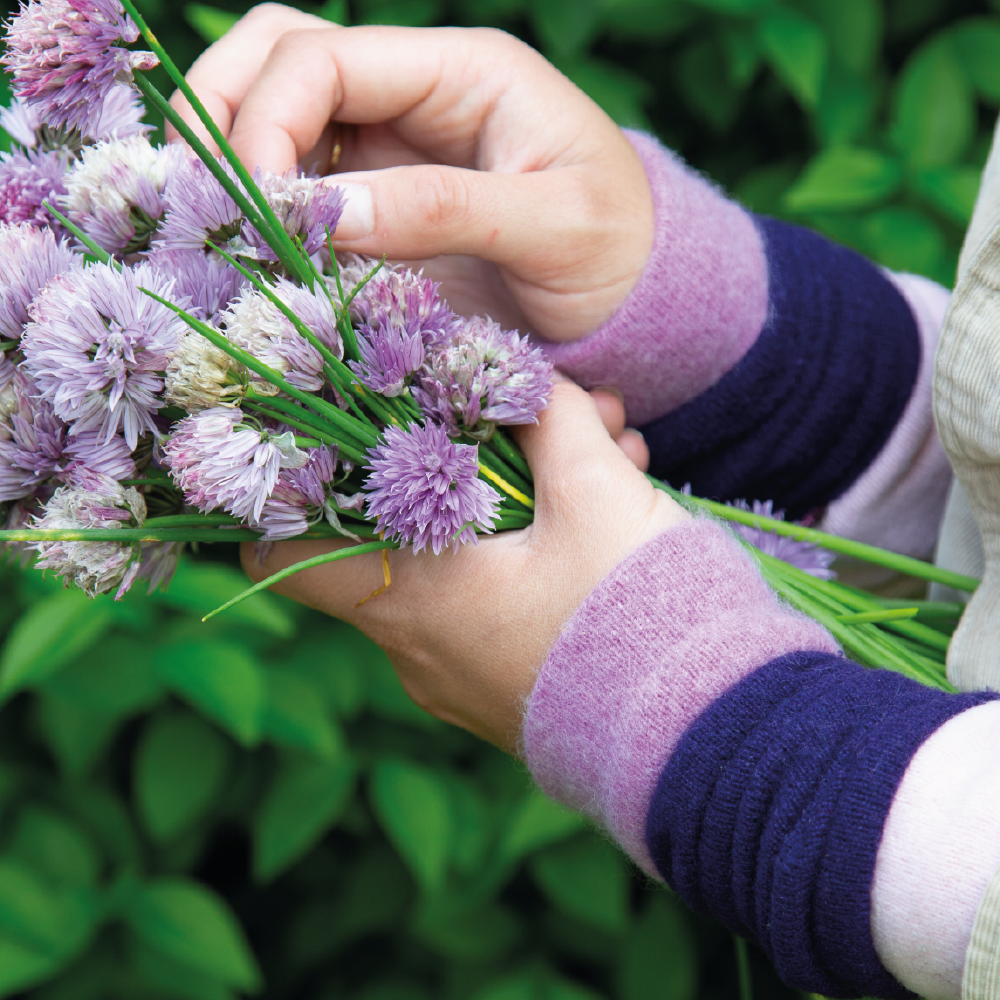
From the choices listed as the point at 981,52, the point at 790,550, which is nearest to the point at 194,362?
the point at 790,550

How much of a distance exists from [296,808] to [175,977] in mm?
218

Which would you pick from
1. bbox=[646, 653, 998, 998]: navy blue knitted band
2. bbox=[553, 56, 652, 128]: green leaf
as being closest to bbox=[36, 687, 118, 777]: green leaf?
bbox=[646, 653, 998, 998]: navy blue knitted band

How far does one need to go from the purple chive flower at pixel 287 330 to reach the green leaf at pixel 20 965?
2.24 feet

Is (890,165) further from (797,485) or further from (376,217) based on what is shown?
(376,217)

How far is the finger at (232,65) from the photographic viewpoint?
637mm

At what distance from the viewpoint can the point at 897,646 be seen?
63cm

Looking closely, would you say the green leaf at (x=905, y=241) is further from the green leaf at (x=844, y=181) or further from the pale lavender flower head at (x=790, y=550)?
the pale lavender flower head at (x=790, y=550)

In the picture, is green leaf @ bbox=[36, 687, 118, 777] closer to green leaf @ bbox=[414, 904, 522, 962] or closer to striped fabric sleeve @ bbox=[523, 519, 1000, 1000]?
green leaf @ bbox=[414, 904, 522, 962]

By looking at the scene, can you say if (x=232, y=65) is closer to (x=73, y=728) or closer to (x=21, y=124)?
(x=21, y=124)

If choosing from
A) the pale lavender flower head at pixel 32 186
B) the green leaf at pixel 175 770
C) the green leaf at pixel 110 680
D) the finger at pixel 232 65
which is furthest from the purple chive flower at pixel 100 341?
the green leaf at pixel 175 770

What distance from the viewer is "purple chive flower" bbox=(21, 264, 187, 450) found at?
0.44m

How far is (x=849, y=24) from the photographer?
100 cm

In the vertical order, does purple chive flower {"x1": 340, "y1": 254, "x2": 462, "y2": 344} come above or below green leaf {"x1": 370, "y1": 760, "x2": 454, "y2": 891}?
above

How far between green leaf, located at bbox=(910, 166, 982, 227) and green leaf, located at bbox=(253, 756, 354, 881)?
0.86 meters
